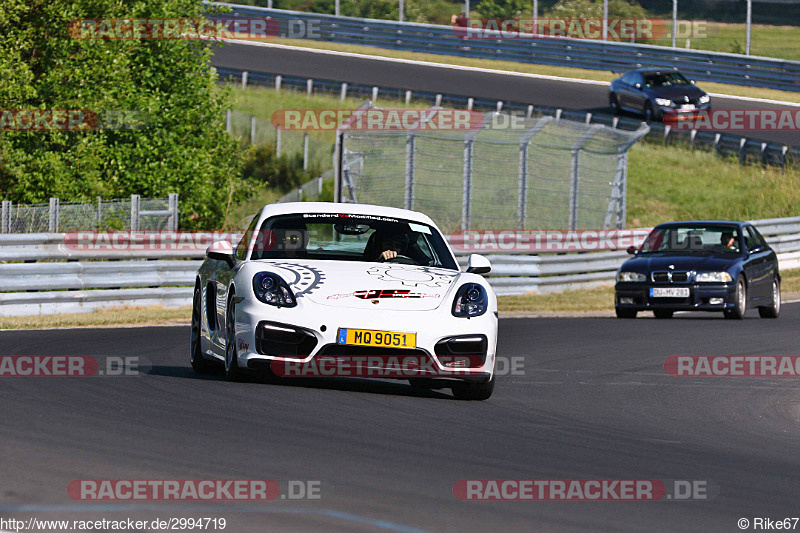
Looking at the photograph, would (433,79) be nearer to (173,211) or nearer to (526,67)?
(526,67)

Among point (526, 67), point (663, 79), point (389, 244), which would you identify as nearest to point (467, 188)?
point (663, 79)

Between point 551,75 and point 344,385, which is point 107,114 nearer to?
point 344,385

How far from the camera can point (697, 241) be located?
1966 cm

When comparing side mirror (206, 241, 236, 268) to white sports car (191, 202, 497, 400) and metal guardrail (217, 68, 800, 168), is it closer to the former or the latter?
white sports car (191, 202, 497, 400)

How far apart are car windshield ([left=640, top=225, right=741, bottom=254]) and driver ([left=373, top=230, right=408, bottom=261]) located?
9.76m

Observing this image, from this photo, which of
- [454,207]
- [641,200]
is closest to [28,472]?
[454,207]

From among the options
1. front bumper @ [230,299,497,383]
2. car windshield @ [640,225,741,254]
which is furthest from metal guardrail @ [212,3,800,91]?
front bumper @ [230,299,497,383]

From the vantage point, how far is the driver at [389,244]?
10.0m

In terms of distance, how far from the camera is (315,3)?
170 feet

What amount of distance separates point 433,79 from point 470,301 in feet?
117

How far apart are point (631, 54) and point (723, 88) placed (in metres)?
3.16

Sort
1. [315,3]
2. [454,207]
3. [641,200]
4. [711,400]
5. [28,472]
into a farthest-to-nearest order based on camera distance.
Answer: [315,3]
[641,200]
[454,207]
[711,400]
[28,472]

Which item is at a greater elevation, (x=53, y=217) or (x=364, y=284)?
(x=364, y=284)

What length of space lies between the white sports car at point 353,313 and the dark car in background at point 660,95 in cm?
2842
